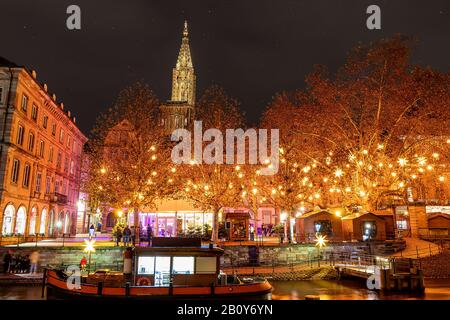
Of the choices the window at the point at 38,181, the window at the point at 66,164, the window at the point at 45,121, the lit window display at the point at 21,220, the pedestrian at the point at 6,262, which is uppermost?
the window at the point at 45,121

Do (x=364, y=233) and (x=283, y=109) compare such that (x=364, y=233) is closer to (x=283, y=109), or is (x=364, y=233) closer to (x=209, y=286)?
(x=283, y=109)

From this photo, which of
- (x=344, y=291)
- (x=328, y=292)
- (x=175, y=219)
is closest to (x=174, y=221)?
(x=175, y=219)

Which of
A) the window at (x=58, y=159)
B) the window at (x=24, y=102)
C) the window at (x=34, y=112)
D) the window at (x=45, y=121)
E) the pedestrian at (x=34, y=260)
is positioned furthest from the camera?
the window at (x=58, y=159)

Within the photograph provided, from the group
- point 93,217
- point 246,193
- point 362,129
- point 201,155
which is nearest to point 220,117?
point 201,155

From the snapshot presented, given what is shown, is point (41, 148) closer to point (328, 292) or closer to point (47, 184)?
point (47, 184)

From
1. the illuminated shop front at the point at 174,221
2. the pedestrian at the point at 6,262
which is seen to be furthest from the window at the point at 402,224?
the pedestrian at the point at 6,262

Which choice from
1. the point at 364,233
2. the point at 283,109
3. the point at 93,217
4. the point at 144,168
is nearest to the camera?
the point at 144,168

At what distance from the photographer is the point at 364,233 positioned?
104ft

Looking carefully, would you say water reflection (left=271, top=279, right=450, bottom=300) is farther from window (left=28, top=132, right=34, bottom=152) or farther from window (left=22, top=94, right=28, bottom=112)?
window (left=22, top=94, right=28, bottom=112)

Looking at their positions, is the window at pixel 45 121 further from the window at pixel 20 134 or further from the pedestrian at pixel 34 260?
the pedestrian at pixel 34 260

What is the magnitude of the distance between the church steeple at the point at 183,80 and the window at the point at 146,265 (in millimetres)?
98468

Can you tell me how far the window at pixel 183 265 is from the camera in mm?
16266

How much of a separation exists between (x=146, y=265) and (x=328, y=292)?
1060cm

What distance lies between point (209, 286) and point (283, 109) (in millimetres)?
27742
